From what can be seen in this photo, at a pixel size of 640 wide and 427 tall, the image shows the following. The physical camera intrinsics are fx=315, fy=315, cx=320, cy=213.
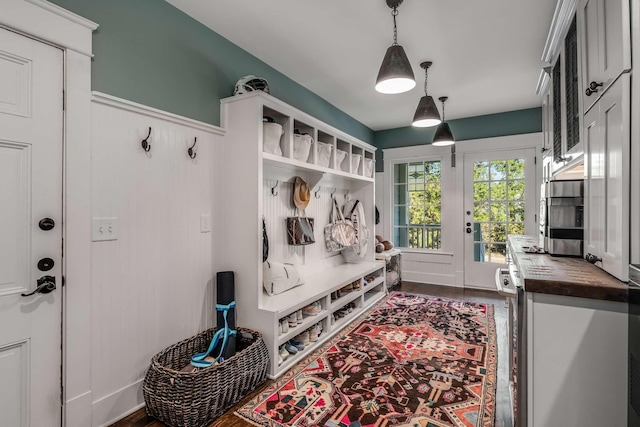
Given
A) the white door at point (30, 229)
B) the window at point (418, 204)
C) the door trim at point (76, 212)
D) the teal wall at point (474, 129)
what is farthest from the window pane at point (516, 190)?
the white door at point (30, 229)

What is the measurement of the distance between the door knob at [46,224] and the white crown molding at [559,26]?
2.90 m

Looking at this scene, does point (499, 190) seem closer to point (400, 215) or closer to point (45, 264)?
point (400, 215)

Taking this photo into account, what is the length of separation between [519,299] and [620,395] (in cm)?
42

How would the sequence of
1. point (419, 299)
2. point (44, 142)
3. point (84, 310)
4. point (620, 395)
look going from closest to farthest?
point (620, 395), point (44, 142), point (84, 310), point (419, 299)

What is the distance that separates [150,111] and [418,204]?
13.6ft

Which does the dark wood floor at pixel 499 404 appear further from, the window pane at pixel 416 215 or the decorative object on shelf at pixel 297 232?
the window pane at pixel 416 215

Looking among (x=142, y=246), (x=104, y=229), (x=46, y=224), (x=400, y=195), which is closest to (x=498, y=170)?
(x=400, y=195)

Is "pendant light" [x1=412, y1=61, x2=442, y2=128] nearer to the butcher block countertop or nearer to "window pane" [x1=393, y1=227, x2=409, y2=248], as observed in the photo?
the butcher block countertop

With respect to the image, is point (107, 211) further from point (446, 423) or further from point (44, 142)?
point (446, 423)

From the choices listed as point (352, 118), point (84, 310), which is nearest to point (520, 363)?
point (84, 310)

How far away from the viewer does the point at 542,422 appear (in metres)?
1.20

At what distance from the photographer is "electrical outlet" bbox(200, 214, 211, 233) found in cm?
228

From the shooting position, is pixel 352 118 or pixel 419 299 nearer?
pixel 419 299

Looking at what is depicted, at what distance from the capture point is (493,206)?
4.55m
